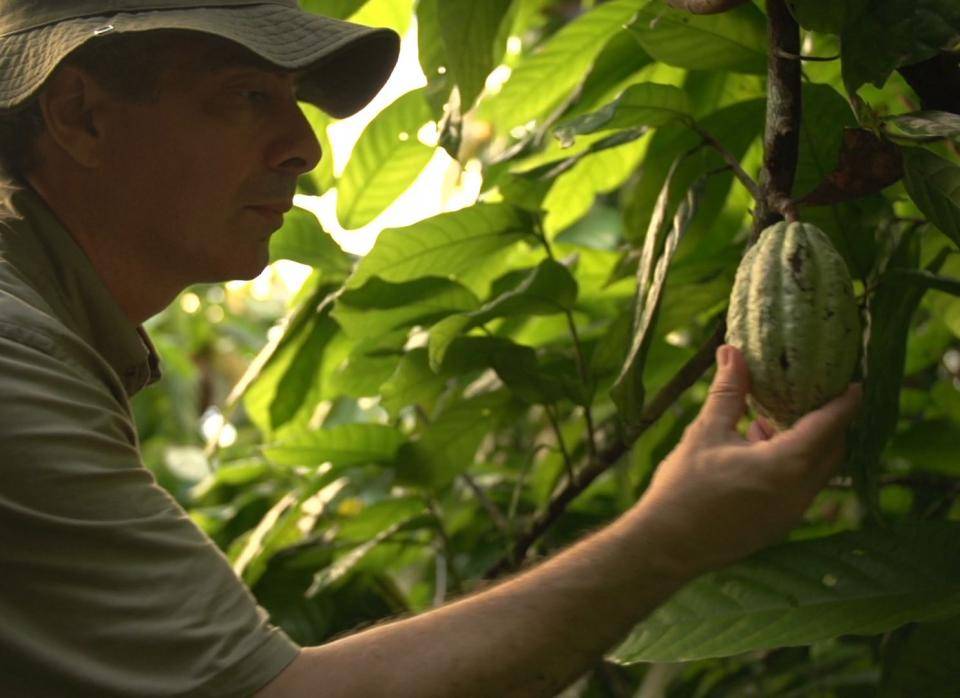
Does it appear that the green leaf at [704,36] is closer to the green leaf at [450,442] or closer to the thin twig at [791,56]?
the thin twig at [791,56]

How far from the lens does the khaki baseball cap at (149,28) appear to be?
1.11 metres

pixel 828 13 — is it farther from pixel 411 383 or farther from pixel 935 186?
pixel 411 383

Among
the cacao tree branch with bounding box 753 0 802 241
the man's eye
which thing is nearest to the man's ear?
the man's eye

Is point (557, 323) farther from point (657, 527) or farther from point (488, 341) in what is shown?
point (657, 527)

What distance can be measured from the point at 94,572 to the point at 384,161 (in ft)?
2.53

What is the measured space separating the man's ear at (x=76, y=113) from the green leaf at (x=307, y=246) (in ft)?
0.89

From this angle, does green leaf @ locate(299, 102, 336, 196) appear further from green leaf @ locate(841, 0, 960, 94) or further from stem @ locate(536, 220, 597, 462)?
green leaf @ locate(841, 0, 960, 94)

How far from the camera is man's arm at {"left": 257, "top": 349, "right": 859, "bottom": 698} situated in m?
0.81

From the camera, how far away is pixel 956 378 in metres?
1.40

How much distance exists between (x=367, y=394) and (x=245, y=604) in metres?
0.62

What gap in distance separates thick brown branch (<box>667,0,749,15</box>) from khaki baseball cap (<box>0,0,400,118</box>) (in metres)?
0.32

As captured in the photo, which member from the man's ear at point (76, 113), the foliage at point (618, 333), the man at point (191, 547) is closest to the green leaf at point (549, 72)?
the foliage at point (618, 333)

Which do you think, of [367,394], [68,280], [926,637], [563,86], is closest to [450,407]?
[367,394]

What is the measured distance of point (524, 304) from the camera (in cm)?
125
